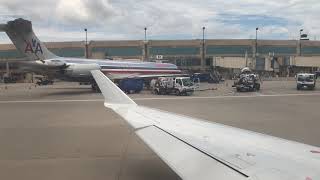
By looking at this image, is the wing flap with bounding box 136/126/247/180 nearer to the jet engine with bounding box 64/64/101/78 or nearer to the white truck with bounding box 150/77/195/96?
the white truck with bounding box 150/77/195/96

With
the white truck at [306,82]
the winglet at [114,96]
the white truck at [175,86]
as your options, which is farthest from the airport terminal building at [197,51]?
the winglet at [114,96]

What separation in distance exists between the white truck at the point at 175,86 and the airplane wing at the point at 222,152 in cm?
3293

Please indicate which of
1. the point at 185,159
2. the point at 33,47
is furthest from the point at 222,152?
the point at 33,47

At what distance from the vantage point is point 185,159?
6.12 metres

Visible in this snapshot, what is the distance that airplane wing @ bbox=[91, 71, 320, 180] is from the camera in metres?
4.92

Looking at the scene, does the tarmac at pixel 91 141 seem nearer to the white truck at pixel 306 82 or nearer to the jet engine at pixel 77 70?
the jet engine at pixel 77 70

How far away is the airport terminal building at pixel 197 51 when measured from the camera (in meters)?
A: 111

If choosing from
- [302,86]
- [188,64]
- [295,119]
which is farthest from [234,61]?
[295,119]

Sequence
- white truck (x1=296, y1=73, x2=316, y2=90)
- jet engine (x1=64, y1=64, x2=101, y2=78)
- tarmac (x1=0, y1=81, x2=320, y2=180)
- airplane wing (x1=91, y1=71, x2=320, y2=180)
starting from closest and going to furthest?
airplane wing (x1=91, y1=71, x2=320, y2=180) → tarmac (x1=0, y1=81, x2=320, y2=180) → jet engine (x1=64, y1=64, x2=101, y2=78) → white truck (x1=296, y1=73, x2=316, y2=90)

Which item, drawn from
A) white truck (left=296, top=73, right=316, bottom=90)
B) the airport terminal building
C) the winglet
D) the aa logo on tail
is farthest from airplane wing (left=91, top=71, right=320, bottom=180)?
the airport terminal building

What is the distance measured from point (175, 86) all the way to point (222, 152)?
36555 mm

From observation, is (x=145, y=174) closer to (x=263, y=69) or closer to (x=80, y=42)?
(x=263, y=69)

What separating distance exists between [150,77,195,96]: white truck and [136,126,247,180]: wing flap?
33987 mm

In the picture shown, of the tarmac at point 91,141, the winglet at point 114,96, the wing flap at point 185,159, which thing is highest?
the winglet at point 114,96
